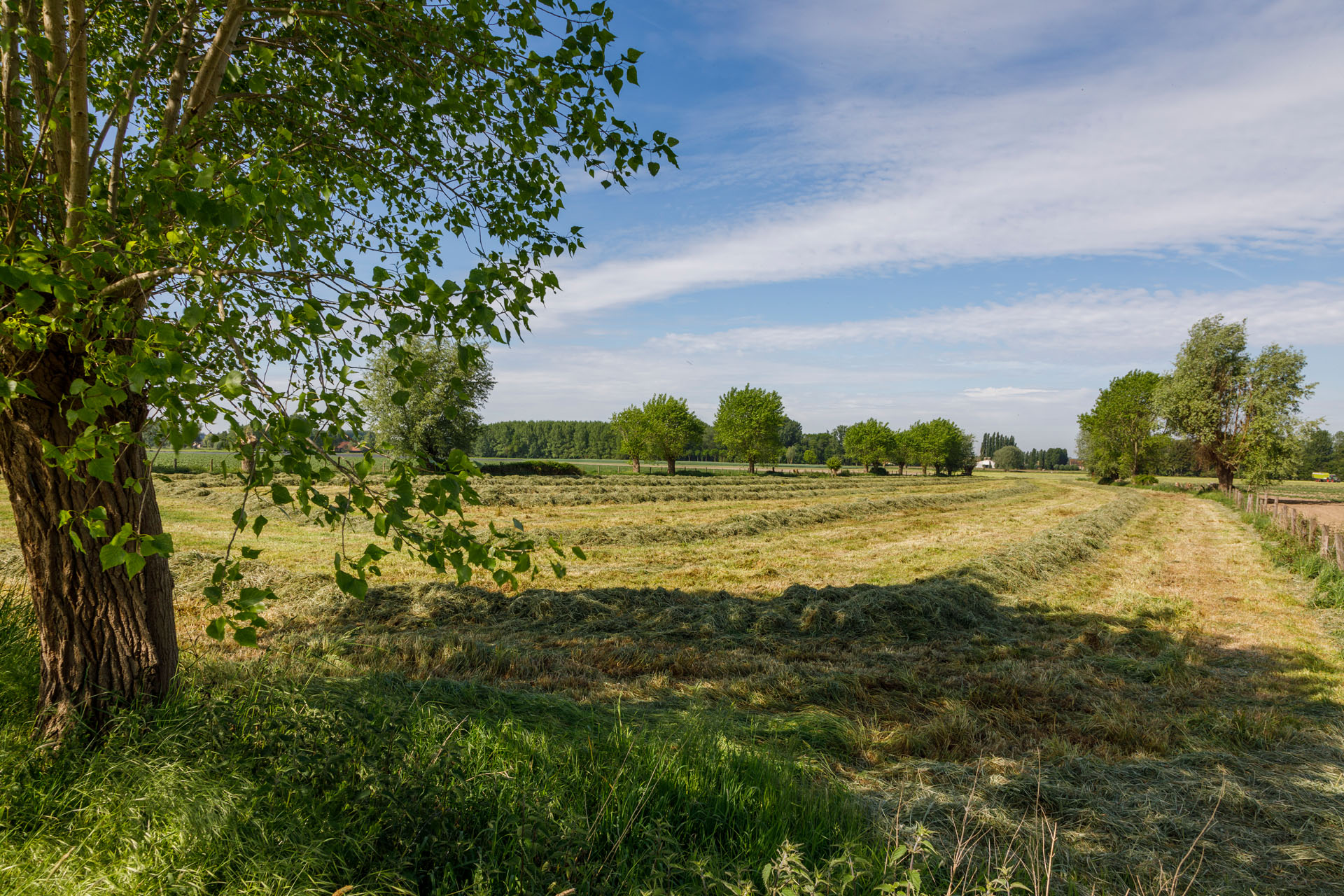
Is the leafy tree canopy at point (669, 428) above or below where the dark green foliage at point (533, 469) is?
above

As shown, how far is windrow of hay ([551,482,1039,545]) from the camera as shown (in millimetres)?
16875

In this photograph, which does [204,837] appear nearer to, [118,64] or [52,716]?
[52,716]

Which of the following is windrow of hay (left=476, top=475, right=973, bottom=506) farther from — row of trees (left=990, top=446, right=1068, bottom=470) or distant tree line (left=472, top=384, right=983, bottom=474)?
row of trees (left=990, top=446, right=1068, bottom=470)

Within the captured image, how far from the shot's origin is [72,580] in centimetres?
390

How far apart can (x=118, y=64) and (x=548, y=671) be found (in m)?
6.44

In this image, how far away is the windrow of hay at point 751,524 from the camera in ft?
55.4

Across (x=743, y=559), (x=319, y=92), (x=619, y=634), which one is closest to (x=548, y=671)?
(x=619, y=634)

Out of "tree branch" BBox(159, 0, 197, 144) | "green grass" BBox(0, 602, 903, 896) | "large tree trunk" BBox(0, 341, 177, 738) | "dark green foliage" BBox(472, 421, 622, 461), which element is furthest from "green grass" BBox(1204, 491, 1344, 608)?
"dark green foliage" BBox(472, 421, 622, 461)

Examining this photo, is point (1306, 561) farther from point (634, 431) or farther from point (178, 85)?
point (634, 431)

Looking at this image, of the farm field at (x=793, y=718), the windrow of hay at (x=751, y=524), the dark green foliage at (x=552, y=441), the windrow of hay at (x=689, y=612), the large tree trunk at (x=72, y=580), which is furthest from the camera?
the dark green foliage at (x=552, y=441)

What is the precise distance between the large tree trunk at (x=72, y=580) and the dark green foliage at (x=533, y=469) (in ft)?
124

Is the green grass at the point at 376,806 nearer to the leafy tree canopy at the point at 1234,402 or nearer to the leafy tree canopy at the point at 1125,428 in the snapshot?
the leafy tree canopy at the point at 1234,402

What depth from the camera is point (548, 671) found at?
7000 millimetres

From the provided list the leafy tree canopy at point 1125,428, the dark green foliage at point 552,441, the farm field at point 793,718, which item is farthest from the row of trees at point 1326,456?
the dark green foliage at point 552,441
